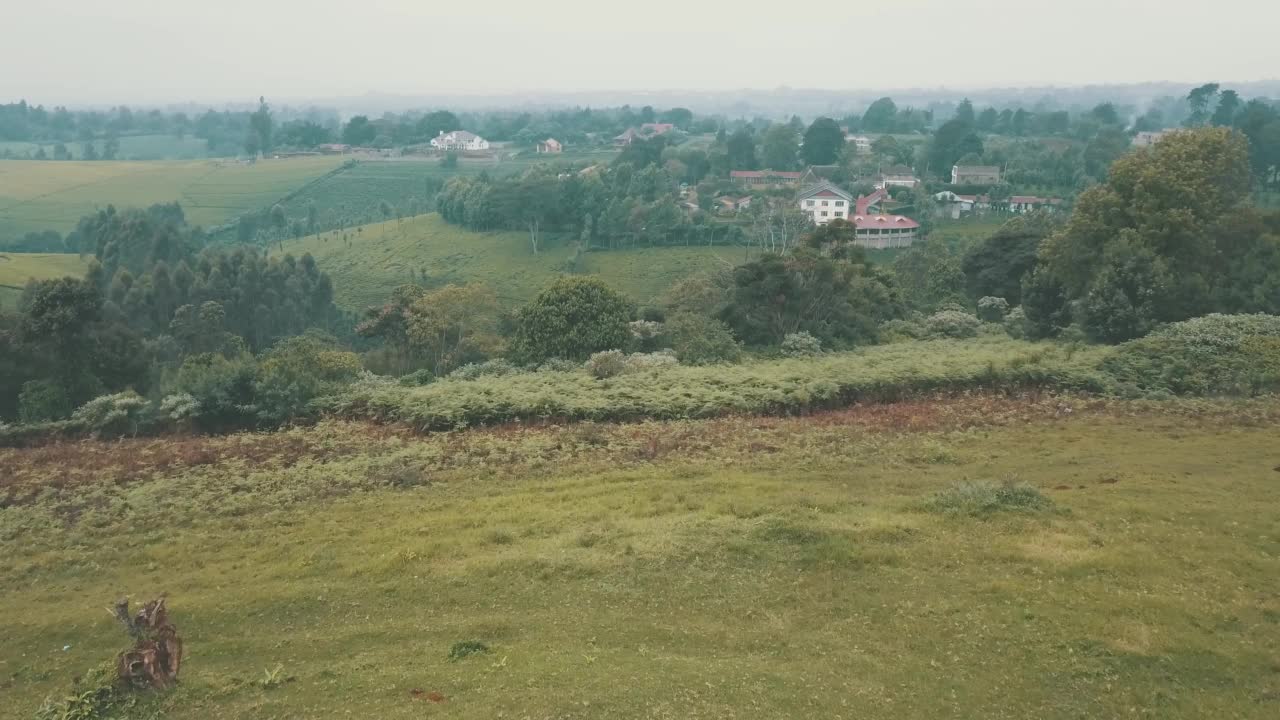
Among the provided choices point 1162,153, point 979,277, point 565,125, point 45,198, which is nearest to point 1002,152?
point 979,277

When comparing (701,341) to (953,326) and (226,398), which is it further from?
(226,398)

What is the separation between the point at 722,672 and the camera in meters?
11.5

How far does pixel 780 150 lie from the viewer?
354 ft

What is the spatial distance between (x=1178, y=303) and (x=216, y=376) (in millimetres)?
31084

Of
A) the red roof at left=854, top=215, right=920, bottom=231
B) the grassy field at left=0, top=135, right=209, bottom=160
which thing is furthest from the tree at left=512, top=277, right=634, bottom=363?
the grassy field at left=0, top=135, right=209, bottom=160

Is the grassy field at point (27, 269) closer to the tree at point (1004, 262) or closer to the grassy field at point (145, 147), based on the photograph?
the tree at point (1004, 262)

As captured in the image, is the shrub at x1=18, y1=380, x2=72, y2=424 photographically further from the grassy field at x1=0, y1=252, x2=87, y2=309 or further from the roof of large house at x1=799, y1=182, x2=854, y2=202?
the roof of large house at x1=799, y1=182, x2=854, y2=202

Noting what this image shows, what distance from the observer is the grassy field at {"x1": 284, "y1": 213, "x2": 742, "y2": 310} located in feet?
218

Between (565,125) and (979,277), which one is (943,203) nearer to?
(979,277)

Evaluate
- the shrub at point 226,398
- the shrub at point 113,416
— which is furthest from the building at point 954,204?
the shrub at point 113,416

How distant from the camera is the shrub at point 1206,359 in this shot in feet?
77.3

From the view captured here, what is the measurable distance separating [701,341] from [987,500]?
53.3 feet

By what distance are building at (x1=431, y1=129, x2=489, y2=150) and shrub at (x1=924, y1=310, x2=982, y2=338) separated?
11143 cm

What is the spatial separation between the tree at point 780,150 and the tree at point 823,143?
200 cm
